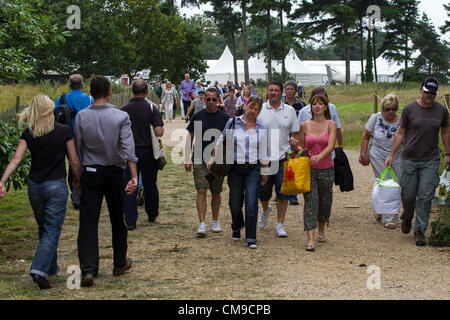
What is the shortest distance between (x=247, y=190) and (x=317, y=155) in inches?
35.7

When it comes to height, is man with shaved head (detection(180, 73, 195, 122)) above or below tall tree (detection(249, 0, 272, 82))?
below

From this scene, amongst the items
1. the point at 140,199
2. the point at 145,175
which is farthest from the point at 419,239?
the point at 140,199

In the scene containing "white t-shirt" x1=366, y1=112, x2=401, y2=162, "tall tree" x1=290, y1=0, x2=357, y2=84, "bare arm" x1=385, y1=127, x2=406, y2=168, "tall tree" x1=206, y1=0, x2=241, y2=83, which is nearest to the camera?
"bare arm" x1=385, y1=127, x2=406, y2=168

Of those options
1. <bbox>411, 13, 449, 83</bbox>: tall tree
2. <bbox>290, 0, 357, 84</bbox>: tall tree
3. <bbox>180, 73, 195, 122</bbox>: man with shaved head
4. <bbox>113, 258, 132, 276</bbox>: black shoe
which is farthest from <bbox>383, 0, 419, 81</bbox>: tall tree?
<bbox>113, 258, 132, 276</bbox>: black shoe

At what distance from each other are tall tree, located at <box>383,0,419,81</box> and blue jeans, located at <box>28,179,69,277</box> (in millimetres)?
60832

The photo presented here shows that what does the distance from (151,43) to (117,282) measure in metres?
36.6

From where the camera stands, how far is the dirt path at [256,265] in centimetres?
600

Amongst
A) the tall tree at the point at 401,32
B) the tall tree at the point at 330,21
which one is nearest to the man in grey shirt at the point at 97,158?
the tall tree at the point at 330,21

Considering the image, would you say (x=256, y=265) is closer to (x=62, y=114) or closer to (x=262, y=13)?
(x=62, y=114)

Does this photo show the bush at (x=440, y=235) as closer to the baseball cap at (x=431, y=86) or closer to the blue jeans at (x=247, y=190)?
the baseball cap at (x=431, y=86)

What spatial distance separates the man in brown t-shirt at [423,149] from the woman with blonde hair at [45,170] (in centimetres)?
415

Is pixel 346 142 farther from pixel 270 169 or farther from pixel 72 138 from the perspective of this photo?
pixel 72 138

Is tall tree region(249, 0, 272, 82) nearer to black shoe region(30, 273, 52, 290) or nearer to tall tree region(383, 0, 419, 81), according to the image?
tall tree region(383, 0, 419, 81)

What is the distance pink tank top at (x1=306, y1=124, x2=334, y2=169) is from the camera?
8.03 metres
